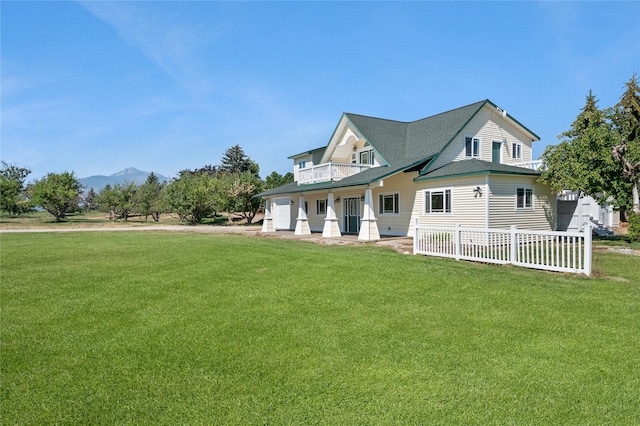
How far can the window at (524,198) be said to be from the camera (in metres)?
17.6

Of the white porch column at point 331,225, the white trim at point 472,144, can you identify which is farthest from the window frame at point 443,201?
the white porch column at point 331,225

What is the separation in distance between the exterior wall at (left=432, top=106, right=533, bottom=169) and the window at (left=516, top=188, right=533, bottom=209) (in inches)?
150

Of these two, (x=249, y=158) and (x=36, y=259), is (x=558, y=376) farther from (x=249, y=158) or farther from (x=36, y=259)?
(x=249, y=158)

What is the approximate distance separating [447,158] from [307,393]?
18477mm

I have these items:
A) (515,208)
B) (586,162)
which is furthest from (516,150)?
(515,208)

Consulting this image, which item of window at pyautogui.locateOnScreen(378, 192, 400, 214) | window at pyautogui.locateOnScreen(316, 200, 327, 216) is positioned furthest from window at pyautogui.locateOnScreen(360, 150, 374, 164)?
window at pyautogui.locateOnScreen(316, 200, 327, 216)

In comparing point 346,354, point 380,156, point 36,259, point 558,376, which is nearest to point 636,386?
point 558,376

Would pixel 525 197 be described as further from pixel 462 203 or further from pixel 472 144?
pixel 472 144

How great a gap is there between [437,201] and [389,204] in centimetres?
379

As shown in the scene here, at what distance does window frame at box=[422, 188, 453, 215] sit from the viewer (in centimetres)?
1803

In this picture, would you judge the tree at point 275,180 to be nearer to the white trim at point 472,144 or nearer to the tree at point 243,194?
the tree at point 243,194

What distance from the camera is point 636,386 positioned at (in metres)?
3.61

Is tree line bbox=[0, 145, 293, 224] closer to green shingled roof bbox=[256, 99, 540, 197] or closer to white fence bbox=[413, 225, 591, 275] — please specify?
green shingled roof bbox=[256, 99, 540, 197]

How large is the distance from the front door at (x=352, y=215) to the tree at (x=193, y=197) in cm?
2079
